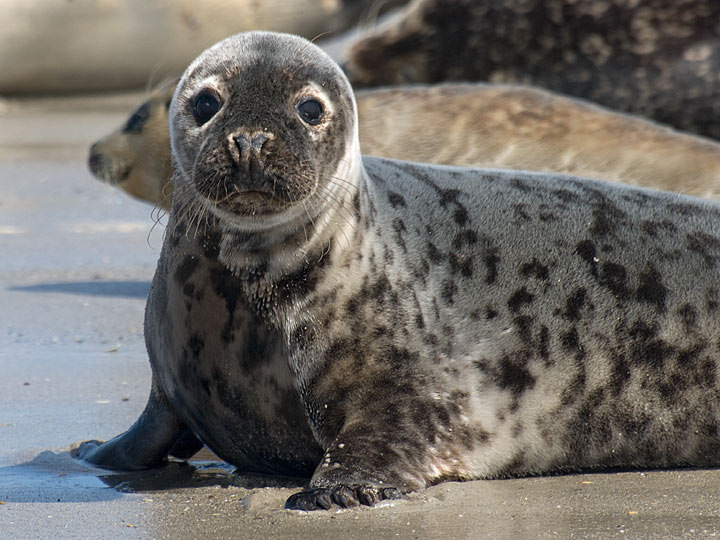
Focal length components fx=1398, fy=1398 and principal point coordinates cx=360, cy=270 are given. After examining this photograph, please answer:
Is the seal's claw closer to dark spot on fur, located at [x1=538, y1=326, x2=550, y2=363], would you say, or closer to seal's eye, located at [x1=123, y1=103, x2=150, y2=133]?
dark spot on fur, located at [x1=538, y1=326, x2=550, y2=363]

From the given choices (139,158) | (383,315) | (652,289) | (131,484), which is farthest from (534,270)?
(139,158)

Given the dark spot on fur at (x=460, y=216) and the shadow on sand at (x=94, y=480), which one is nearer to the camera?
the shadow on sand at (x=94, y=480)

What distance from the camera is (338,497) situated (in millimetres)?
2965

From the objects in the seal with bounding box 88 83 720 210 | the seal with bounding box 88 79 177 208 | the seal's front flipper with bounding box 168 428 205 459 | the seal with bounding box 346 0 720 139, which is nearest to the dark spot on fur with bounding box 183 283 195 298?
the seal's front flipper with bounding box 168 428 205 459

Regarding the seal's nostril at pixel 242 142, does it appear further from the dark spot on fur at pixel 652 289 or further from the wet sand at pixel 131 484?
the dark spot on fur at pixel 652 289

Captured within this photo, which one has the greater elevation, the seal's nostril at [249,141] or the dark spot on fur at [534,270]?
the seal's nostril at [249,141]

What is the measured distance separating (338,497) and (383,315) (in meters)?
0.52

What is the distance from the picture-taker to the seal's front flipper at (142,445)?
3.47m

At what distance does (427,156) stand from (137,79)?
654 centimetres

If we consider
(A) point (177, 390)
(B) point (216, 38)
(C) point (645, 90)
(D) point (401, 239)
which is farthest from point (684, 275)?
(B) point (216, 38)

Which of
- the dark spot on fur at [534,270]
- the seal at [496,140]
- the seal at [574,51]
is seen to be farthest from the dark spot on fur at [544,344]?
the seal at [574,51]

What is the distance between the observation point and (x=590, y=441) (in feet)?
11.2

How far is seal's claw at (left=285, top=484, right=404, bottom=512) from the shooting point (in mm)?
2944

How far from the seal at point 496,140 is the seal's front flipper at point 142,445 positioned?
2.49 meters
